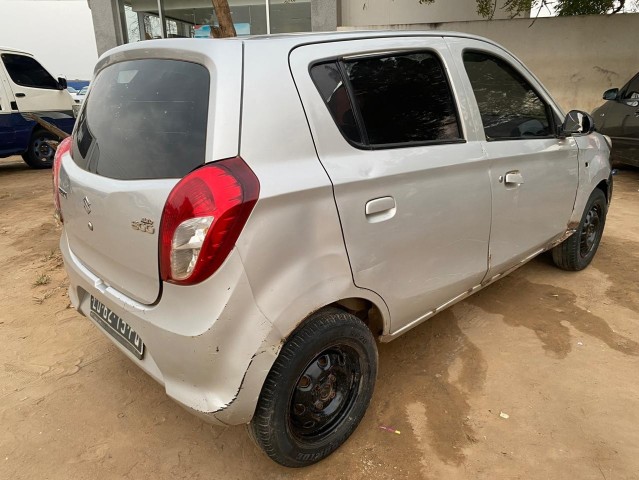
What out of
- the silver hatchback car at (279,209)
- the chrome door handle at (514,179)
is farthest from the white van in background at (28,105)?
the chrome door handle at (514,179)

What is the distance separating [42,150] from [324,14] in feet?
21.8

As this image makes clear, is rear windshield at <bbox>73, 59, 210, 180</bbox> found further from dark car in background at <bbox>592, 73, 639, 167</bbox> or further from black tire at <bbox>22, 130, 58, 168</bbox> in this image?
black tire at <bbox>22, 130, 58, 168</bbox>

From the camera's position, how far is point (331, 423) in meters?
2.01

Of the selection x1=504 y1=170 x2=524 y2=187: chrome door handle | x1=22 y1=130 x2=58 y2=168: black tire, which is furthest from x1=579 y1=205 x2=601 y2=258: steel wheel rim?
x1=22 y1=130 x2=58 y2=168: black tire

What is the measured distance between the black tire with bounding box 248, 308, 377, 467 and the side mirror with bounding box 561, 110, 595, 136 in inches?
78.8

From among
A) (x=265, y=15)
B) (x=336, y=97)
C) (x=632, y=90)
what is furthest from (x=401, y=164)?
(x=265, y=15)

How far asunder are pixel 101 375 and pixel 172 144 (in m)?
1.59

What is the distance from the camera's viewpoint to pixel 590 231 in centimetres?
369

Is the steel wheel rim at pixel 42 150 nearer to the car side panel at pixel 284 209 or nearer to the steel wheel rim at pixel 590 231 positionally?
the car side panel at pixel 284 209

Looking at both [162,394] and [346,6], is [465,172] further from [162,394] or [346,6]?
[346,6]

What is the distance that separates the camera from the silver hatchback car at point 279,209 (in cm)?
152

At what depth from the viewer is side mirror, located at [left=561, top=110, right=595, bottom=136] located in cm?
290

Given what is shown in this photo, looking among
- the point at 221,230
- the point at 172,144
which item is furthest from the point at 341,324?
the point at 172,144

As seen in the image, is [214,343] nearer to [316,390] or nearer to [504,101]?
[316,390]
